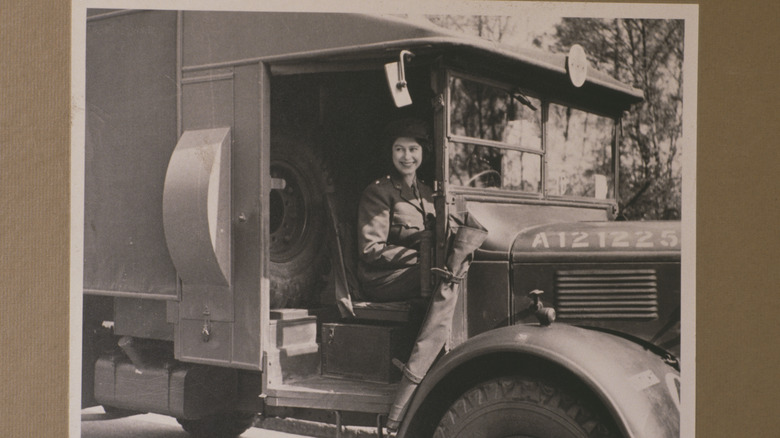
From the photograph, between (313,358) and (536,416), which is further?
(313,358)

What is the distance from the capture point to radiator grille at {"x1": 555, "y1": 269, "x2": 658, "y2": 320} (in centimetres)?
272

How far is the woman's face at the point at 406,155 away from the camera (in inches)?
124

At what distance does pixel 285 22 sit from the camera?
9.24ft

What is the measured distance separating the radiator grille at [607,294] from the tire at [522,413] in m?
0.34

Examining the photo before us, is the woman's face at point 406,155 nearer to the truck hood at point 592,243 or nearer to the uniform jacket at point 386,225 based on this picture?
the uniform jacket at point 386,225

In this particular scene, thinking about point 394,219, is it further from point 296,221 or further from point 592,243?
point 592,243

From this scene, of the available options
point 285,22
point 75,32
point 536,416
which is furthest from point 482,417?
point 75,32

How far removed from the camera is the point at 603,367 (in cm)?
245

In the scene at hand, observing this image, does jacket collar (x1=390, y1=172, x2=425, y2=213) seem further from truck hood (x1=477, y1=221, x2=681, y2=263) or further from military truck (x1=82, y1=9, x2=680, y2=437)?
truck hood (x1=477, y1=221, x2=681, y2=263)

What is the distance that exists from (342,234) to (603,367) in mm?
1291

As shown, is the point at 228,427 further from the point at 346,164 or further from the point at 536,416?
the point at 536,416

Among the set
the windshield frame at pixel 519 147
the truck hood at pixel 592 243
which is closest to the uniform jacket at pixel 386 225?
the windshield frame at pixel 519 147

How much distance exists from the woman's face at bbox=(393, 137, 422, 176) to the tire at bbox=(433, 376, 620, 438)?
0.97 m

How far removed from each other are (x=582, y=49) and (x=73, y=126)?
180 cm
